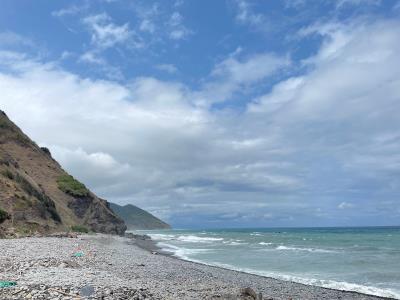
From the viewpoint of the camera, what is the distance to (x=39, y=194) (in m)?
61.0

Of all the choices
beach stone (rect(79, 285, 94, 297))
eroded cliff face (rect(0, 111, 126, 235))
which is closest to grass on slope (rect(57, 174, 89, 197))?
eroded cliff face (rect(0, 111, 126, 235))

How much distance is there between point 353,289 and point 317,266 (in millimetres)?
12683

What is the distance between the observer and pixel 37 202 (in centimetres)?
5703

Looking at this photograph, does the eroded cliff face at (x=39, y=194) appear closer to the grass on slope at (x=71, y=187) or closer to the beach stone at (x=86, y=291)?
the grass on slope at (x=71, y=187)

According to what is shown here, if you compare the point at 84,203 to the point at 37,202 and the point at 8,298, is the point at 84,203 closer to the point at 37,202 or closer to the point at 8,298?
the point at 37,202

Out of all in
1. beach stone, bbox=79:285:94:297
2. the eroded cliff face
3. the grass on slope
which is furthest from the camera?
the grass on slope

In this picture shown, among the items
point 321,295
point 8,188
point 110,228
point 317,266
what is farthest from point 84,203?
point 321,295

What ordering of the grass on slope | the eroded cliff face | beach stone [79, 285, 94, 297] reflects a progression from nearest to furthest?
beach stone [79, 285, 94, 297] → the eroded cliff face → the grass on slope

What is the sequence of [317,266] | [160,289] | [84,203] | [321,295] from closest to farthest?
[160,289] < [321,295] < [317,266] < [84,203]

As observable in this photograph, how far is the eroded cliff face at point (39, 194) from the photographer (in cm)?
5252

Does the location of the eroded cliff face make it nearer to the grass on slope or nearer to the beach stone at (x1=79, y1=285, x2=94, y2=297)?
the grass on slope

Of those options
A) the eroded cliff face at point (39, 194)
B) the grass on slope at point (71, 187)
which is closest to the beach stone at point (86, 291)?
the eroded cliff face at point (39, 194)

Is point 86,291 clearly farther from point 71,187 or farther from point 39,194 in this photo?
point 71,187

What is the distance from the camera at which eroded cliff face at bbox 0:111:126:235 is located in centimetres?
5252
